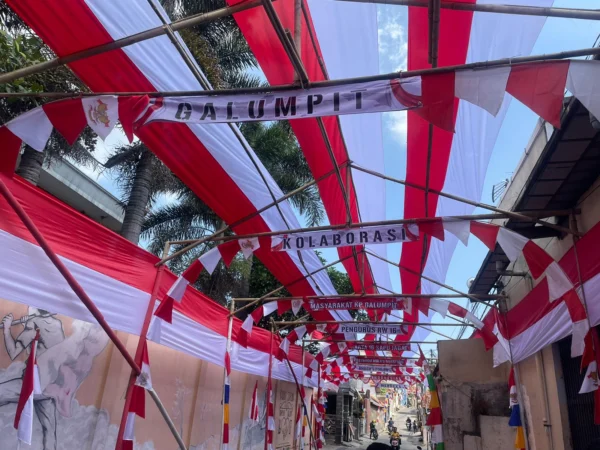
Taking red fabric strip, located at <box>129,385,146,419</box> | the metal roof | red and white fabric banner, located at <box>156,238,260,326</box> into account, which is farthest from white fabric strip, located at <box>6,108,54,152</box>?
the metal roof

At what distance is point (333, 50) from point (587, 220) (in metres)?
3.78

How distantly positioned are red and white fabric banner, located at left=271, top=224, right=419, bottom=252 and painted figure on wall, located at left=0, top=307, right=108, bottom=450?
2723mm

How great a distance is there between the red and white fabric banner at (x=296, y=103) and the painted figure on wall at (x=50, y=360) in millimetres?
2421

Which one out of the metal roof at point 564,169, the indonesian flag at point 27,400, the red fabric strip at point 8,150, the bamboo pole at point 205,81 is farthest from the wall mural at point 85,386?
the metal roof at point 564,169

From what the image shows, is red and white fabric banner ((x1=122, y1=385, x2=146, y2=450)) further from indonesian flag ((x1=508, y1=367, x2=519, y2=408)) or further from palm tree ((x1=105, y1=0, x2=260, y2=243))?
indonesian flag ((x1=508, y1=367, x2=519, y2=408))

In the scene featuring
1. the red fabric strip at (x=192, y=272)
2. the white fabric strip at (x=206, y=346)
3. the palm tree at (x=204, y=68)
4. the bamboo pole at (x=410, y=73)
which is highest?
the palm tree at (x=204, y=68)

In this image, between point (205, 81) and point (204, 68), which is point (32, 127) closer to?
point (205, 81)

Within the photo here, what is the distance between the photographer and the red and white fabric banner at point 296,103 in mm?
3102

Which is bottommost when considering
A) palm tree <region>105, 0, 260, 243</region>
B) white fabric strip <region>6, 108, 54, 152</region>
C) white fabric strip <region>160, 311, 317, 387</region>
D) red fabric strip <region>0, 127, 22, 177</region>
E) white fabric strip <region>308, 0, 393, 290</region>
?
white fabric strip <region>160, 311, 317, 387</region>

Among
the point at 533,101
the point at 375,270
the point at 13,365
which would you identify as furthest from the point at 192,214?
the point at 533,101

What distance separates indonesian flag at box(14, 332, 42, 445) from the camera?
11.8ft

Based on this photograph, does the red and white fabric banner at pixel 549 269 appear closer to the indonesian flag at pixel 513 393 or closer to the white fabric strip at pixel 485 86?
the white fabric strip at pixel 485 86

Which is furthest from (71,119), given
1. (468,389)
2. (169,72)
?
(468,389)

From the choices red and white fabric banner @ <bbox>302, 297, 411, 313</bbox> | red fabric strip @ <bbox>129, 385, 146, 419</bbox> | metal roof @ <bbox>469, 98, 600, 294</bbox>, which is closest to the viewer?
metal roof @ <bbox>469, 98, 600, 294</bbox>
